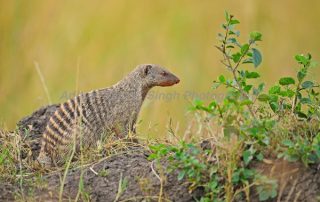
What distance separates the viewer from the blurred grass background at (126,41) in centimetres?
658

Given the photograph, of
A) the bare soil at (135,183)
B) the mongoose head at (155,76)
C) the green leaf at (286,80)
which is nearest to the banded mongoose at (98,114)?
the mongoose head at (155,76)

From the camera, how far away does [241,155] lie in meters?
3.83

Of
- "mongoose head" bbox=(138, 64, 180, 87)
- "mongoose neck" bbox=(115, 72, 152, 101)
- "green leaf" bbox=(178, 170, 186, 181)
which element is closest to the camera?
"green leaf" bbox=(178, 170, 186, 181)

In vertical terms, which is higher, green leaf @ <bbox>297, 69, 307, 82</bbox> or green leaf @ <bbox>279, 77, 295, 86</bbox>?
green leaf @ <bbox>297, 69, 307, 82</bbox>

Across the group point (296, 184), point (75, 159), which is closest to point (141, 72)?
point (75, 159)

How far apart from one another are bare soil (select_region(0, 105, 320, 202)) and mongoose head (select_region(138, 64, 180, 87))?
1.34m

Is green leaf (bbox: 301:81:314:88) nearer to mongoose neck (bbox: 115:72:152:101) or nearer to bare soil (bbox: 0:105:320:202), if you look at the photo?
bare soil (bbox: 0:105:320:202)

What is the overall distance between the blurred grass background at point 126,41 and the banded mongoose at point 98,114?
2.54 feet

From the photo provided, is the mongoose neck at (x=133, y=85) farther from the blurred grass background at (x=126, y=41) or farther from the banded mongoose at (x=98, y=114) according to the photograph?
the blurred grass background at (x=126, y=41)

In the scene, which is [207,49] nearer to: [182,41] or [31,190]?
[182,41]

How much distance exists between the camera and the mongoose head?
5602 mm

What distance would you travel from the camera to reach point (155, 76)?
221 inches

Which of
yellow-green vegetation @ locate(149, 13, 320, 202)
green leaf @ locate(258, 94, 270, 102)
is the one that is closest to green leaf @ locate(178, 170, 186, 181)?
yellow-green vegetation @ locate(149, 13, 320, 202)

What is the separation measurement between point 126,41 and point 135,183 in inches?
Answer: 120
